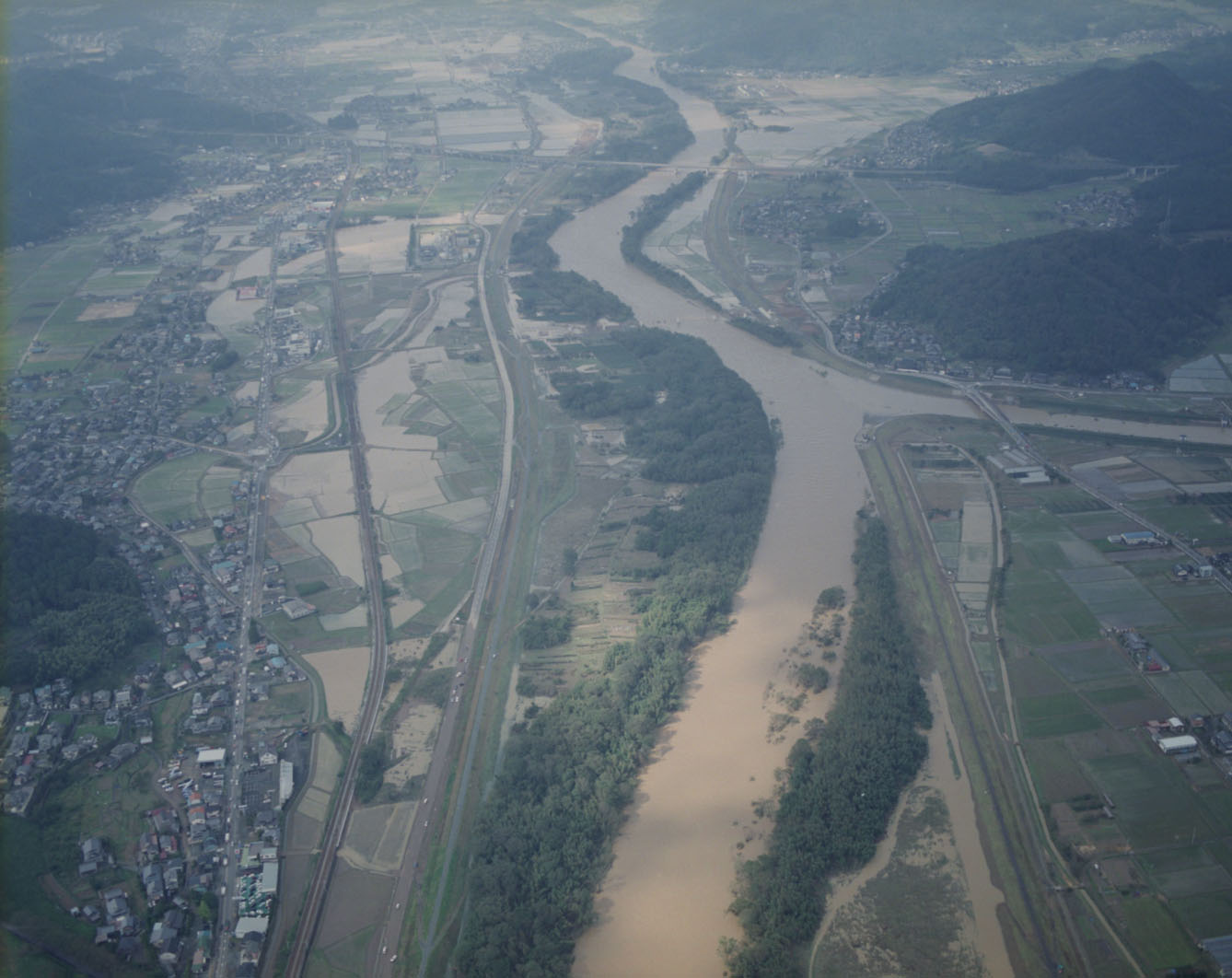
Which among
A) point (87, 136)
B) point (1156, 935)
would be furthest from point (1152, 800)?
point (87, 136)

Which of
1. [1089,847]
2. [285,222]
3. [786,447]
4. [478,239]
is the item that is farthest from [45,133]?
[1089,847]

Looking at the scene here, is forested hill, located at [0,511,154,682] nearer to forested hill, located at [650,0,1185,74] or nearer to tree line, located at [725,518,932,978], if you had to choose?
tree line, located at [725,518,932,978]

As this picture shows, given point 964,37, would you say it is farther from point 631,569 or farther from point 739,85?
point 631,569

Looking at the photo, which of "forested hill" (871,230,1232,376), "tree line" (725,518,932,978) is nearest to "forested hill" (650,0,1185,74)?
"forested hill" (871,230,1232,376)

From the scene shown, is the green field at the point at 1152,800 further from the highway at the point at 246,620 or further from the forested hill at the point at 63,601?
the forested hill at the point at 63,601

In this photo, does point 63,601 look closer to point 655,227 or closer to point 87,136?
point 655,227
